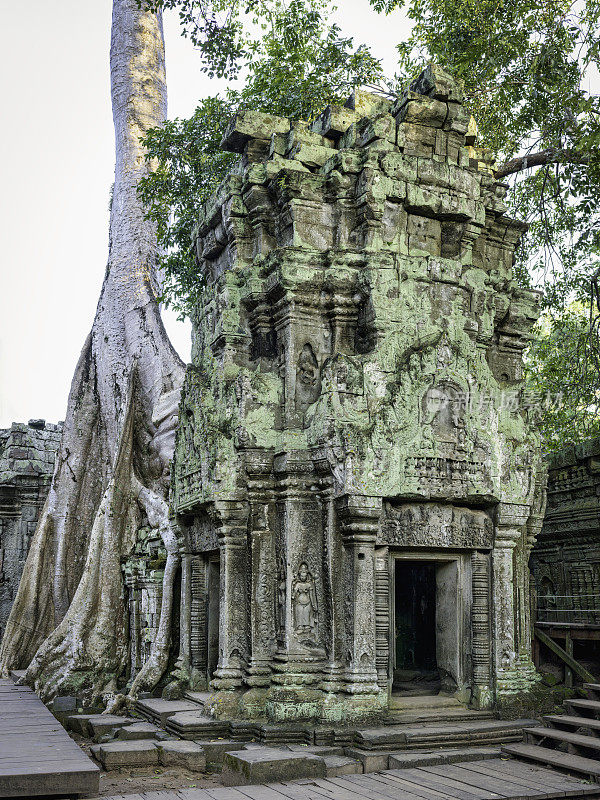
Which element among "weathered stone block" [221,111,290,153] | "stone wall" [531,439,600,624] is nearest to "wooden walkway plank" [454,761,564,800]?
"stone wall" [531,439,600,624]

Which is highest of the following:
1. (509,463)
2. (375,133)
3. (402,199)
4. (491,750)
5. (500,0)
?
(500,0)

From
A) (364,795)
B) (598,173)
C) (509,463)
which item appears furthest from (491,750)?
(598,173)

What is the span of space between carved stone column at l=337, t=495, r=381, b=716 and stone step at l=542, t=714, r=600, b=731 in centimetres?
141

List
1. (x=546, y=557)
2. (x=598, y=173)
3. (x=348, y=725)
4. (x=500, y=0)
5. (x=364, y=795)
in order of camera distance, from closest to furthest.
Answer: (x=364, y=795) < (x=348, y=725) < (x=598, y=173) < (x=500, y=0) < (x=546, y=557)

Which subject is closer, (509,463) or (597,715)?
(597,715)

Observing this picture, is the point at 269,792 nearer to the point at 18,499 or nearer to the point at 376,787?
the point at 376,787

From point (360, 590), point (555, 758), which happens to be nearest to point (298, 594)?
point (360, 590)

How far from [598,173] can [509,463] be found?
11.5ft

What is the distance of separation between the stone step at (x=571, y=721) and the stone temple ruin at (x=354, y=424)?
412mm

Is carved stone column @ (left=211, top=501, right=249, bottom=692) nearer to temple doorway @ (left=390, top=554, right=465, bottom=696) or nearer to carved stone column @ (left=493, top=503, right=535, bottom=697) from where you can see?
temple doorway @ (left=390, top=554, right=465, bottom=696)

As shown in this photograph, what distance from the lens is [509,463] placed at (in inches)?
284

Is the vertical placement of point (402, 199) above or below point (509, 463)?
above

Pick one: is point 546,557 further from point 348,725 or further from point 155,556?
point 348,725

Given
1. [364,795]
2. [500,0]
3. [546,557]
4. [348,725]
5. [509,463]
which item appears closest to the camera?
[364,795]
